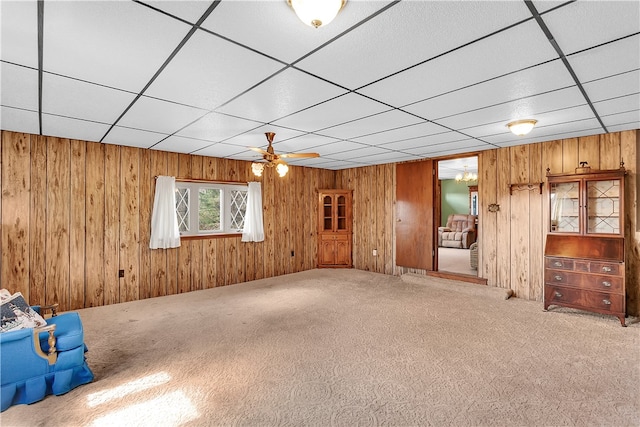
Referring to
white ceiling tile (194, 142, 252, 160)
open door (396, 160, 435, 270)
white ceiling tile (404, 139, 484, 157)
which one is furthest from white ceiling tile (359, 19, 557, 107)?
open door (396, 160, 435, 270)

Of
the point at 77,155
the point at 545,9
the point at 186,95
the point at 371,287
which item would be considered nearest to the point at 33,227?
the point at 77,155

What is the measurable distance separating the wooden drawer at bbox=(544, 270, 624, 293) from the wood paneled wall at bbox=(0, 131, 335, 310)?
478 centimetres

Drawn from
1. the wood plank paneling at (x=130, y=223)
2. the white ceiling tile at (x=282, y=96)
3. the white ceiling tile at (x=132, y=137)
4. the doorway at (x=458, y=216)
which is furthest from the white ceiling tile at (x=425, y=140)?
the wood plank paneling at (x=130, y=223)

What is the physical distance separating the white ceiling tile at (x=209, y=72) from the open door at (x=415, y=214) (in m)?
4.35

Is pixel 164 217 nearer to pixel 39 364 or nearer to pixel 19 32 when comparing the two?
pixel 39 364

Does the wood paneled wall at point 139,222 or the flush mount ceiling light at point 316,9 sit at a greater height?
the flush mount ceiling light at point 316,9

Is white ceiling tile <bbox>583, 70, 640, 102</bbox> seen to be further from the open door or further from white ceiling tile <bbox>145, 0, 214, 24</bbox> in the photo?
the open door

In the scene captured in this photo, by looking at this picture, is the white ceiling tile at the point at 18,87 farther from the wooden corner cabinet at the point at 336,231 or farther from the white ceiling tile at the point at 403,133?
the wooden corner cabinet at the point at 336,231

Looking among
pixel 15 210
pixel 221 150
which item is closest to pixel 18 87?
pixel 15 210

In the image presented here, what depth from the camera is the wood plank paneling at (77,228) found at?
4328mm

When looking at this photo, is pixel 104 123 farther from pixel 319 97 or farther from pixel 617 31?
pixel 617 31

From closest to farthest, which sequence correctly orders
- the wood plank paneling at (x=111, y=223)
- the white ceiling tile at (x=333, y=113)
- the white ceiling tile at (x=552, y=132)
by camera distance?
the white ceiling tile at (x=333, y=113)
the white ceiling tile at (x=552, y=132)
the wood plank paneling at (x=111, y=223)

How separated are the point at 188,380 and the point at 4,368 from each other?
3.87 feet

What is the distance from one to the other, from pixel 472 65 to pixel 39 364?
145 inches
